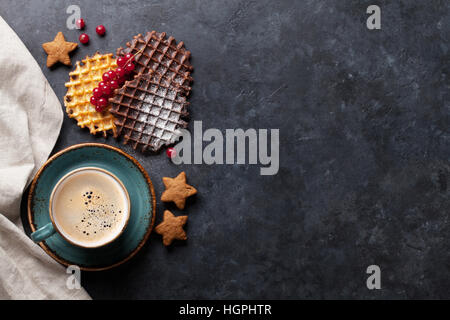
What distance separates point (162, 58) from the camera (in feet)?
7.97

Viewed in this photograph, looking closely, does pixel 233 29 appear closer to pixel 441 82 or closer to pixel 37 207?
pixel 441 82

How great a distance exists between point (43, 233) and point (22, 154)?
41cm

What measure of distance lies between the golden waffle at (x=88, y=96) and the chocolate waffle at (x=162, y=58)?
11cm

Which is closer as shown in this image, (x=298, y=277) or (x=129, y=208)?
(x=129, y=208)

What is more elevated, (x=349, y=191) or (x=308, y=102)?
(x=308, y=102)

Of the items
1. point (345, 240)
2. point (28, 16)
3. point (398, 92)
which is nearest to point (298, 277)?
point (345, 240)

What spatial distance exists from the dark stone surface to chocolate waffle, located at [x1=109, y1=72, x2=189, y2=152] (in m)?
0.08

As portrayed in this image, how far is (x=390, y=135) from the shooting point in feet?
8.08

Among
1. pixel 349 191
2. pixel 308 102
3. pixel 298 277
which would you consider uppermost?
pixel 308 102

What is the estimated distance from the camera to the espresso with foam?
2.20 meters
